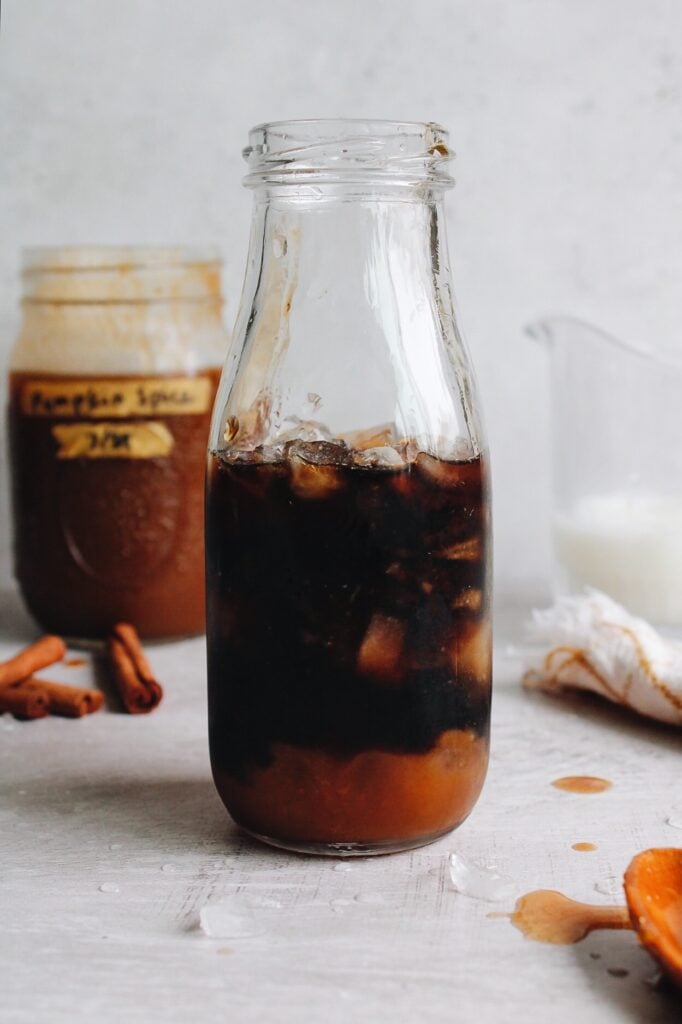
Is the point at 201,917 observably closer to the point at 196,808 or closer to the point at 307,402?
the point at 196,808

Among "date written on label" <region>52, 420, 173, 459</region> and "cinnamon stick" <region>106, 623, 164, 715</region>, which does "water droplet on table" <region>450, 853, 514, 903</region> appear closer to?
"cinnamon stick" <region>106, 623, 164, 715</region>

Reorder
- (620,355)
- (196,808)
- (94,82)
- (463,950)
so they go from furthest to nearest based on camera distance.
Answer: (94,82), (620,355), (196,808), (463,950)

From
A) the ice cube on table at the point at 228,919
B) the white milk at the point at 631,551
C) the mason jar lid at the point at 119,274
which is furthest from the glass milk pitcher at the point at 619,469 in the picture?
the ice cube on table at the point at 228,919

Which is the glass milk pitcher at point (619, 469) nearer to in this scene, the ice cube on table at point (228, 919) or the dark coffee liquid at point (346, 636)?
the dark coffee liquid at point (346, 636)

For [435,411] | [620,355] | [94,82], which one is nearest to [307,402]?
[435,411]

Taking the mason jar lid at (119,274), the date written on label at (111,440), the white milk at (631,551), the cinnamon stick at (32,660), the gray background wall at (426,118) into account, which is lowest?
the cinnamon stick at (32,660)
